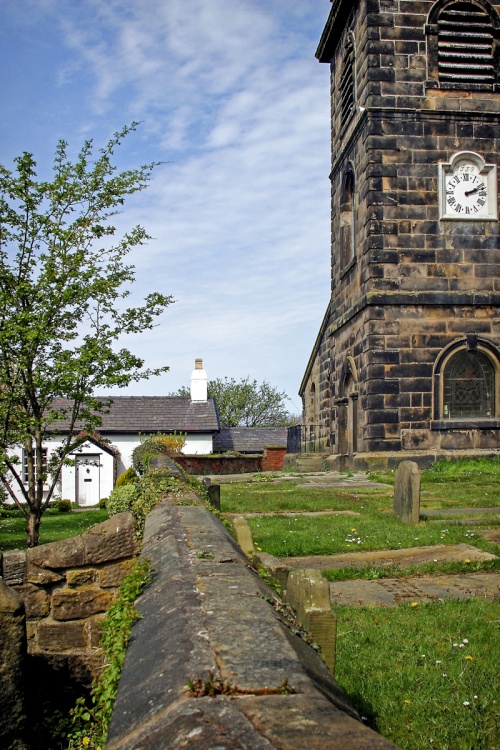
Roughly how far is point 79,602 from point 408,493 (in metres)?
5.70

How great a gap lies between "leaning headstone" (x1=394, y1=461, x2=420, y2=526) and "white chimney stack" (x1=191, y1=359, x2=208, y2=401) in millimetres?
31871

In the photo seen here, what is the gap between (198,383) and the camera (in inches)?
1663

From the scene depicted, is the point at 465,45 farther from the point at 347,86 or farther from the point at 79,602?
the point at 79,602

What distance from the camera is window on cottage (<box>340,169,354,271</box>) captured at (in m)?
20.8

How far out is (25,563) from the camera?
5.23 m

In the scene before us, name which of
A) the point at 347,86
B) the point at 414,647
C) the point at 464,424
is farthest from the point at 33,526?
the point at 347,86

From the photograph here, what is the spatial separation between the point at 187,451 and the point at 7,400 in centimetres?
2760

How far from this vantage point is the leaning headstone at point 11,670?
3.36 meters

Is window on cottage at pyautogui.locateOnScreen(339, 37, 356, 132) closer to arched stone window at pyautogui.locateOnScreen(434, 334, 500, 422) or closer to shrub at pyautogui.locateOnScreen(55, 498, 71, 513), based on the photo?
arched stone window at pyautogui.locateOnScreen(434, 334, 500, 422)

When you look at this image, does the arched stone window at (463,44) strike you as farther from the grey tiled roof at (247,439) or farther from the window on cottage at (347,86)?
the grey tiled roof at (247,439)

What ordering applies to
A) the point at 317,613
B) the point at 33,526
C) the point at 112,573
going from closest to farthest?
the point at 317,613 < the point at 112,573 < the point at 33,526

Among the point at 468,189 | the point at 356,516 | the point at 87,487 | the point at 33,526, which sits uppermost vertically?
the point at 468,189

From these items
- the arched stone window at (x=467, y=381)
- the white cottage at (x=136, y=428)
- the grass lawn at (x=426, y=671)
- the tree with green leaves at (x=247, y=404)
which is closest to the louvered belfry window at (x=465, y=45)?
the arched stone window at (x=467, y=381)

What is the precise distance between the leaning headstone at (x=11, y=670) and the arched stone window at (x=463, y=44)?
58.0ft
